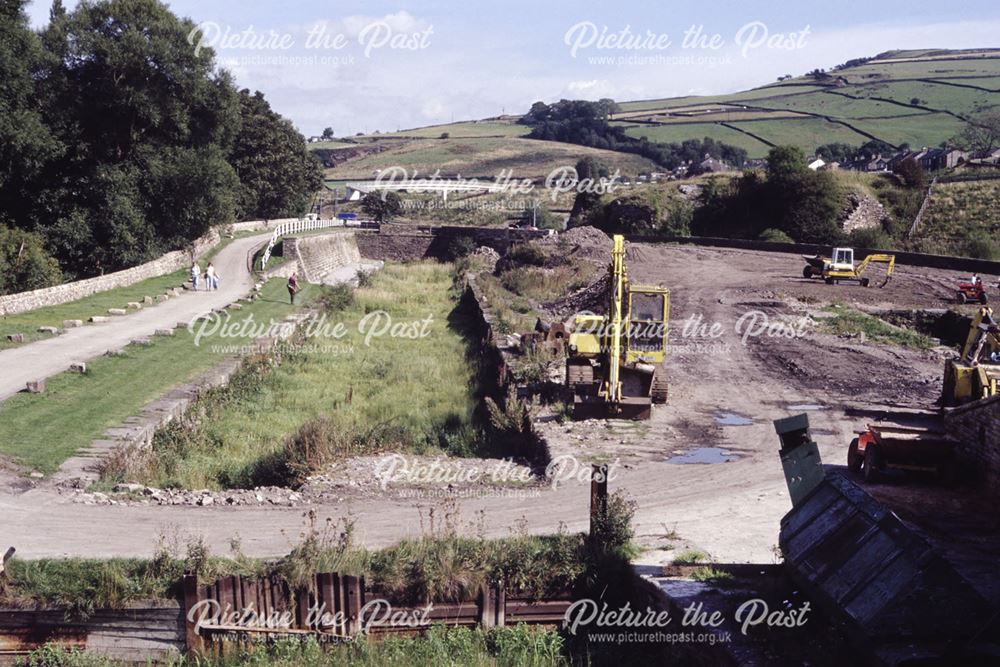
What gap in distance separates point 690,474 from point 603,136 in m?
130

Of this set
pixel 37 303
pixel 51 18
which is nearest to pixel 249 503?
pixel 37 303

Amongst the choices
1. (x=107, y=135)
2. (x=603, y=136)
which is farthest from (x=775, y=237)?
(x=603, y=136)

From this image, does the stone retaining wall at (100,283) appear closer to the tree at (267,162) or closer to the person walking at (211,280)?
the person walking at (211,280)

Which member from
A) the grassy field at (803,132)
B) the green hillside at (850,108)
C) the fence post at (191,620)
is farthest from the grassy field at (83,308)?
the green hillside at (850,108)

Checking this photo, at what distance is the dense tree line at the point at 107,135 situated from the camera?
32.7 m

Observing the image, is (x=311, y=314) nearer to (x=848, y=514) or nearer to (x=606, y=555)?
(x=606, y=555)

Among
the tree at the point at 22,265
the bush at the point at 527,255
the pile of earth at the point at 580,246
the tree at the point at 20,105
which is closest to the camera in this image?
the tree at the point at 22,265

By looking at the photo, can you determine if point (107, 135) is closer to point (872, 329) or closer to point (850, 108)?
point (872, 329)

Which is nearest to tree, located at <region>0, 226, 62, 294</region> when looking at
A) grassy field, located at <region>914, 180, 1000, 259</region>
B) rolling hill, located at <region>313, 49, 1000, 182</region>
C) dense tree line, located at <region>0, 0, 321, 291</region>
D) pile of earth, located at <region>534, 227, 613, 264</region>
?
dense tree line, located at <region>0, 0, 321, 291</region>

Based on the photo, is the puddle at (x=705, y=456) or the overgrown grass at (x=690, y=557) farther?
the puddle at (x=705, y=456)

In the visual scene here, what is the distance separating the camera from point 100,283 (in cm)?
3206

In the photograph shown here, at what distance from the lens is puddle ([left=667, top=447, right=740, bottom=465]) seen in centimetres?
1531

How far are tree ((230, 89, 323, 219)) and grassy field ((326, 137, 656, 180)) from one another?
50640mm

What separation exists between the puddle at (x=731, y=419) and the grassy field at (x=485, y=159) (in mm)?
93872
